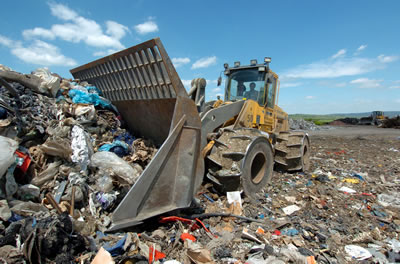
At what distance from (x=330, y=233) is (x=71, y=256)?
2.83m

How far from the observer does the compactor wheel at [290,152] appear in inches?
Answer: 201

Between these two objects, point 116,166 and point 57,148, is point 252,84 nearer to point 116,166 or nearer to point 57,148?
point 116,166

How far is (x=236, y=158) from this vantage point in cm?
354

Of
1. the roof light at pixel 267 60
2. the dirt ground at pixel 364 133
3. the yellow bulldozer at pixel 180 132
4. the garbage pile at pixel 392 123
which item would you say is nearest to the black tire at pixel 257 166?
the yellow bulldozer at pixel 180 132

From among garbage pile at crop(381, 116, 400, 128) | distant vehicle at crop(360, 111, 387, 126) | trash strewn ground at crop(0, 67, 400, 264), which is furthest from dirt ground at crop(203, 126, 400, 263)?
distant vehicle at crop(360, 111, 387, 126)

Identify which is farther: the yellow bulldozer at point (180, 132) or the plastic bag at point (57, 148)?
the plastic bag at point (57, 148)

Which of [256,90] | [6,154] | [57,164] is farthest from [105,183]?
[256,90]

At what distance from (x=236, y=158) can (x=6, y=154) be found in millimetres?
2708

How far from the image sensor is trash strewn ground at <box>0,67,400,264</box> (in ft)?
7.36

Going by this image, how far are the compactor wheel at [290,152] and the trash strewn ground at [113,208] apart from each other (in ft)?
2.12

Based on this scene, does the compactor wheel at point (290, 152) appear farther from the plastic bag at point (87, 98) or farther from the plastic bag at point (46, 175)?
the plastic bag at point (46, 175)

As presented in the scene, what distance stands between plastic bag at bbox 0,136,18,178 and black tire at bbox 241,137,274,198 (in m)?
2.76

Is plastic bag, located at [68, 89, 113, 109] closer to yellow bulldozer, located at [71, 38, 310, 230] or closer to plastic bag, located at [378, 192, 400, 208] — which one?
yellow bulldozer, located at [71, 38, 310, 230]

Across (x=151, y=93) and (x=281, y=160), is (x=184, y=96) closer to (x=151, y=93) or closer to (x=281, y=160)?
(x=151, y=93)
